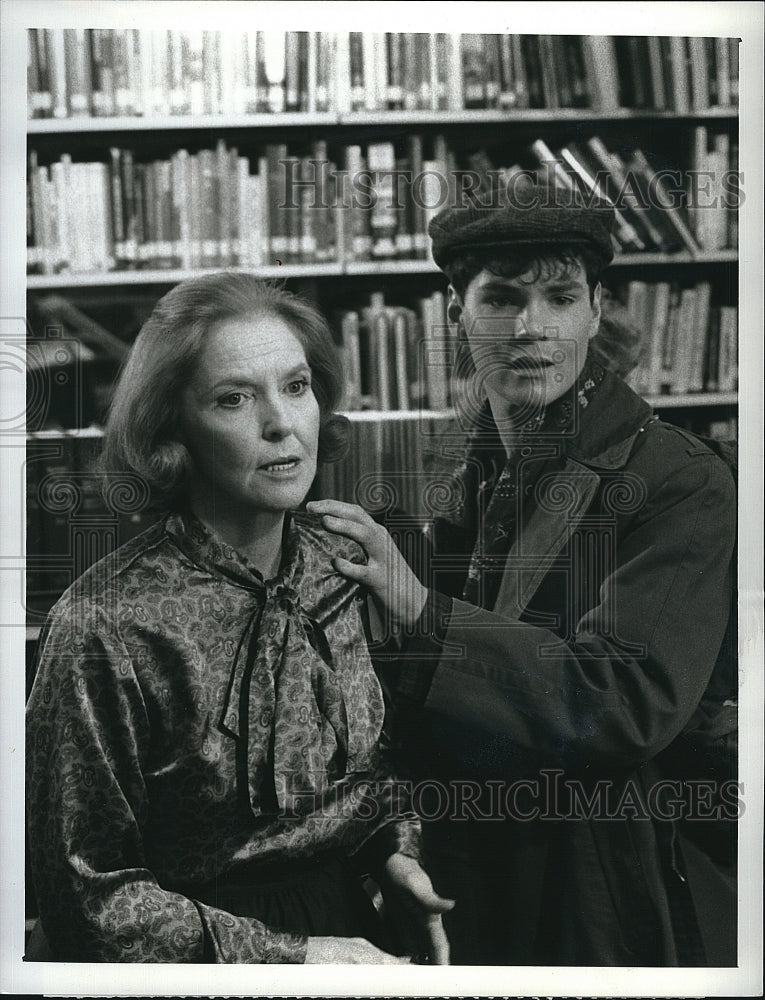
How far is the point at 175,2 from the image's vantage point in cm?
188

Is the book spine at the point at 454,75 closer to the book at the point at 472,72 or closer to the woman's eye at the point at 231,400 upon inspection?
the book at the point at 472,72

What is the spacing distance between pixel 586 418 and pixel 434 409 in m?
0.30

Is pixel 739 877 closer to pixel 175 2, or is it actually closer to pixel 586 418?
pixel 586 418

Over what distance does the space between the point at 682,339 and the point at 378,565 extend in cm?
75

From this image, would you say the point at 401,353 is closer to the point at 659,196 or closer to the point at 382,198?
the point at 382,198

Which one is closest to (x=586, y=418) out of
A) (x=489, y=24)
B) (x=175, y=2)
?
(x=489, y=24)

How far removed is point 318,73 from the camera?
1864mm

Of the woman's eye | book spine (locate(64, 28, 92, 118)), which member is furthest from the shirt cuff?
book spine (locate(64, 28, 92, 118))

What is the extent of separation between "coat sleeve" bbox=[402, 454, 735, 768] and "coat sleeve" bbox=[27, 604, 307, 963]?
0.57 metres

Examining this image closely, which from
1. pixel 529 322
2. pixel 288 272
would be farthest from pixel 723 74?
pixel 288 272

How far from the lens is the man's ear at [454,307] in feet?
6.05

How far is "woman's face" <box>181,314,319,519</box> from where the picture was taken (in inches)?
70.8

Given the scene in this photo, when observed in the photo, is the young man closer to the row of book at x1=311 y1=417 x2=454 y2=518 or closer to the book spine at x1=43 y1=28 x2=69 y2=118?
the row of book at x1=311 y1=417 x2=454 y2=518

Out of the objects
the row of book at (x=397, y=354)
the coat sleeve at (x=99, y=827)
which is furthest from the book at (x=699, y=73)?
the coat sleeve at (x=99, y=827)
